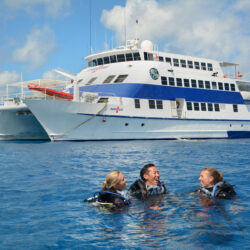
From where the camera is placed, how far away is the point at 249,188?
26.5ft

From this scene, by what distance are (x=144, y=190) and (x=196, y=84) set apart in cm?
2069

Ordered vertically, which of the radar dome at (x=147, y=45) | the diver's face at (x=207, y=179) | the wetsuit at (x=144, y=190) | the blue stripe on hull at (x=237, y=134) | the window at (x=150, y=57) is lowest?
the wetsuit at (x=144, y=190)

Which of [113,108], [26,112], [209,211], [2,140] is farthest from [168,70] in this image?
[209,211]

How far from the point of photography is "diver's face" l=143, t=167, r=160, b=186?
6.82 meters

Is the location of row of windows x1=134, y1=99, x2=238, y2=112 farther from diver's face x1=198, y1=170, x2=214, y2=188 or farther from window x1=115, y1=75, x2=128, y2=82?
diver's face x1=198, y1=170, x2=214, y2=188

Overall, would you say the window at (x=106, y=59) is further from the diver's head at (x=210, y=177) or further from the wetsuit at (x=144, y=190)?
the diver's head at (x=210, y=177)

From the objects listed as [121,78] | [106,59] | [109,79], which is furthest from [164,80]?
[106,59]

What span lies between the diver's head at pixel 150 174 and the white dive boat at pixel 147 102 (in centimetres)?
1504

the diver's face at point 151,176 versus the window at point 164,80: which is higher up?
the window at point 164,80

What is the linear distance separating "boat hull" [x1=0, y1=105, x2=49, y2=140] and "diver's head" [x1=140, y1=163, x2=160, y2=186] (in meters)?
17.6

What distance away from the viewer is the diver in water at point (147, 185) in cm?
680

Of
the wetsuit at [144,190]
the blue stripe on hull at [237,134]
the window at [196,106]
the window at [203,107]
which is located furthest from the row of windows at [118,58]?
the wetsuit at [144,190]

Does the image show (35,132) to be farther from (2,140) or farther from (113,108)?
(113,108)

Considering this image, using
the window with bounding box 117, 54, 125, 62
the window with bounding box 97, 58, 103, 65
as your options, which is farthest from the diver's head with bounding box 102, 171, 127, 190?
the window with bounding box 97, 58, 103, 65
